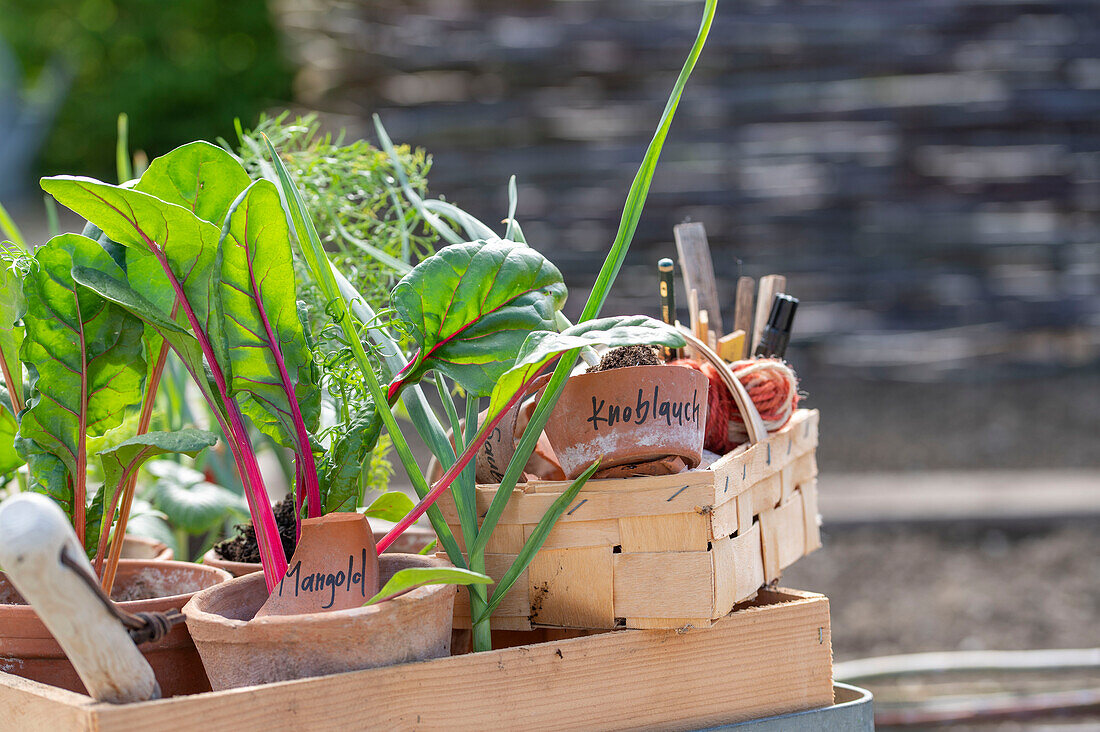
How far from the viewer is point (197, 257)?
507 millimetres

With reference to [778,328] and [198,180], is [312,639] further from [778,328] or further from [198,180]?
[778,328]

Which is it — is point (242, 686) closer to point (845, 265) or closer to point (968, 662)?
point (968, 662)

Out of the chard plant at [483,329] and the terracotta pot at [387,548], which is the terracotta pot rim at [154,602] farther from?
the chard plant at [483,329]

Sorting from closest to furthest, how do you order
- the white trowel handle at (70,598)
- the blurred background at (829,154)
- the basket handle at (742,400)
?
1. the white trowel handle at (70,598)
2. the basket handle at (742,400)
3. the blurred background at (829,154)

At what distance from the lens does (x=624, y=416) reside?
0.56 meters

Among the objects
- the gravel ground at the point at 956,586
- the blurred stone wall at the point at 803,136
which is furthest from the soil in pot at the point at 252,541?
the blurred stone wall at the point at 803,136

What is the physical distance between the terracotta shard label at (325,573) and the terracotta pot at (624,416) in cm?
12

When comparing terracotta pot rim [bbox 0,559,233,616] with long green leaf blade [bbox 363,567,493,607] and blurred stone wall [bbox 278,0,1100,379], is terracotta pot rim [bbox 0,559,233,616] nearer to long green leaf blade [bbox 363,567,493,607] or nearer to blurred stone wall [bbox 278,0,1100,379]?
long green leaf blade [bbox 363,567,493,607]

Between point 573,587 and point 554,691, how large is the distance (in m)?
0.06

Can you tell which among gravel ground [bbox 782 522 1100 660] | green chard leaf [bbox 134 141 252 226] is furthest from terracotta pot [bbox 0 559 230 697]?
gravel ground [bbox 782 522 1100 660]

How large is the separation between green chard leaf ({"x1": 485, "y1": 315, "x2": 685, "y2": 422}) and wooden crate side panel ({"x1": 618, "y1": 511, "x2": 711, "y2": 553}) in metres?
0.11

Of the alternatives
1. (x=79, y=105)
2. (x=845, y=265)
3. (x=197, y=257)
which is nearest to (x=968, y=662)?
(x=197, y=257)

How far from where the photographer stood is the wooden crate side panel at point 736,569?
557mm

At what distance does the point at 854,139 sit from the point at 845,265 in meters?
0.42
